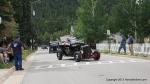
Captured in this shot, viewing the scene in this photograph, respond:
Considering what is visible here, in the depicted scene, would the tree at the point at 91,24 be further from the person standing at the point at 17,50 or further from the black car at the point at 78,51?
the person standing at the point at 17,50

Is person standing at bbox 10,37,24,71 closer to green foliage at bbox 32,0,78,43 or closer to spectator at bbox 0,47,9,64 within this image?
spectator at bbox 0,47,9,64

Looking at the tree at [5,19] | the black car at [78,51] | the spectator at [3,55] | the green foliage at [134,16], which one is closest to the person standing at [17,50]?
the spectator at [3,55]

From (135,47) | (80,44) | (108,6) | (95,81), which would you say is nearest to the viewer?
(95,81)

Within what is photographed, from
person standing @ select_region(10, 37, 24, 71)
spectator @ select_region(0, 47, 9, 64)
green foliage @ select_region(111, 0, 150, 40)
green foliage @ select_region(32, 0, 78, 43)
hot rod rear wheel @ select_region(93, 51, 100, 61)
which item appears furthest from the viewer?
green foliage @ select_region(32, 0, 78, 43)

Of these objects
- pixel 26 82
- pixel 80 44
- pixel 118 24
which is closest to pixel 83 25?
pixel 118 24

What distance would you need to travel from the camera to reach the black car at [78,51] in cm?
3231

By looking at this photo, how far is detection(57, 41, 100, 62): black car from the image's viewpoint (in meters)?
32.3

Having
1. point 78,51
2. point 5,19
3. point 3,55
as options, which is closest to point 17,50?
point 3,55

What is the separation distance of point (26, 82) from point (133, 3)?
5570cm

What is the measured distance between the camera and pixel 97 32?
73875 millimetres

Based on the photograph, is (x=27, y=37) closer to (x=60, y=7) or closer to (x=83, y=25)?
(x=83, y=25)

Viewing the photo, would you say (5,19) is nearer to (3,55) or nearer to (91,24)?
(3,55)

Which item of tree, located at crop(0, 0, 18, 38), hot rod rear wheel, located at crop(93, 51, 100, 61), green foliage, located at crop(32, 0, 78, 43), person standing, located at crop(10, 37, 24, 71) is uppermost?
green foliage, located at crop(32, 0, 78, 43)

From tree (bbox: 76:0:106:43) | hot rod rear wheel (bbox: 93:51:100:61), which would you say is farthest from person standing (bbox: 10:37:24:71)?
tree (bbox: 76:0:106:43)
